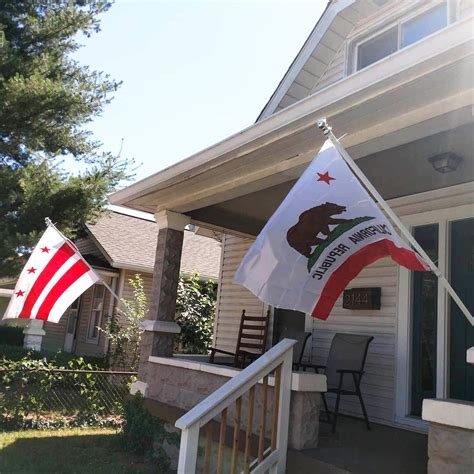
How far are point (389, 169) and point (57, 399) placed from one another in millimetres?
5570

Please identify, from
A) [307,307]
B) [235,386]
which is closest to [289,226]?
[307,307]

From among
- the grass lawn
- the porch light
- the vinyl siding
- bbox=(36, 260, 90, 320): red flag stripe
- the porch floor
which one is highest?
the vinyl siding

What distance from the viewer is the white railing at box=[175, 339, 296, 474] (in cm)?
288

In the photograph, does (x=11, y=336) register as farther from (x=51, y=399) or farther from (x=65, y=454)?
(x=65, y=454)

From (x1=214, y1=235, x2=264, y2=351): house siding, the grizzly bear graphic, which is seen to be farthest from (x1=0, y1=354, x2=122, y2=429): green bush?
the grizzly bear graphic

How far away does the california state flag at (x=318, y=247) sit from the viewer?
279 centimetres

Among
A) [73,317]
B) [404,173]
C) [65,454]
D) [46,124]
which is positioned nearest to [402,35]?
[404,173]

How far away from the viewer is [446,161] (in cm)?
404

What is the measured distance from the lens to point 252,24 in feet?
21.4

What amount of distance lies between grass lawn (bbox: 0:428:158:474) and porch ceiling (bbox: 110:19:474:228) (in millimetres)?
2877

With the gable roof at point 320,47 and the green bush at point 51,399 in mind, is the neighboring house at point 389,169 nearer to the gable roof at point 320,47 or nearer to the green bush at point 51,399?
the gable roof at point 320,47

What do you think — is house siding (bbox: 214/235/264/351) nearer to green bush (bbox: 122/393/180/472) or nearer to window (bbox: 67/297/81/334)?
green bush (bbox: 122/393/180/472)

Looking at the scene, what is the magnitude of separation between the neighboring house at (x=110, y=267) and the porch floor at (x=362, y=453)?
8123 mm

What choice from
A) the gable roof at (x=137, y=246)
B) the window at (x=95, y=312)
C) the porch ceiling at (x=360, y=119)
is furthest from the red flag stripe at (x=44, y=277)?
the window at (x=95, y=312)
